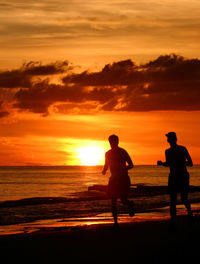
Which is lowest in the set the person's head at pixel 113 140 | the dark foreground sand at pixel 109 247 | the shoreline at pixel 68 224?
the dark foreground sand at pixel 109 247

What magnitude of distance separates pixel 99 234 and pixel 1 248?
2888 mm

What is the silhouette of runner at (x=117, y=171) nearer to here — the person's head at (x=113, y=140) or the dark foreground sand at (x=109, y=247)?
the person's head at (x=113, y=140)

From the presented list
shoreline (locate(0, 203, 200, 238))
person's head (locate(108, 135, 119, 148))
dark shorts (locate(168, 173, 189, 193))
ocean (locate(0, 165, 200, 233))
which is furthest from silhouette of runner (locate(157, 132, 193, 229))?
ocean (locate(0, 165, 200, 233))

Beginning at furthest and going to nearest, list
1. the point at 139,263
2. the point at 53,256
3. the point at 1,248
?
1. the point at 1,248
2. the point at 53,256
3. the point at 139,263

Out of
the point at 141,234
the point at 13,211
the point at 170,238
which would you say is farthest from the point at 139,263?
the point at 13,211

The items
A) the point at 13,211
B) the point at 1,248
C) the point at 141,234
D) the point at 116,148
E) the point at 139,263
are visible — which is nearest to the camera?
the point at 139,263

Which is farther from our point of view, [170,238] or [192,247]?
[170,238]

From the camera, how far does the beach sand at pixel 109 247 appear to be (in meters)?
9.55

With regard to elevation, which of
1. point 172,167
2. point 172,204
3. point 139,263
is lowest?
point 139,263

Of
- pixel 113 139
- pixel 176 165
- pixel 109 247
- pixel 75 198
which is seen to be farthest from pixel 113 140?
pixel 75 198

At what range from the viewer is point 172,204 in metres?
13.7

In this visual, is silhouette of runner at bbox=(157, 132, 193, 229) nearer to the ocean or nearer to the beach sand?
the beach sand

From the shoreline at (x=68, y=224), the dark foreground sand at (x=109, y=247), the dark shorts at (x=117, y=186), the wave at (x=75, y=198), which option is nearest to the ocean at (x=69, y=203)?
the wave at (x=75, y=198)

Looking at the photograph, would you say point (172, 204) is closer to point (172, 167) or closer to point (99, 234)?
point (172, 167)
